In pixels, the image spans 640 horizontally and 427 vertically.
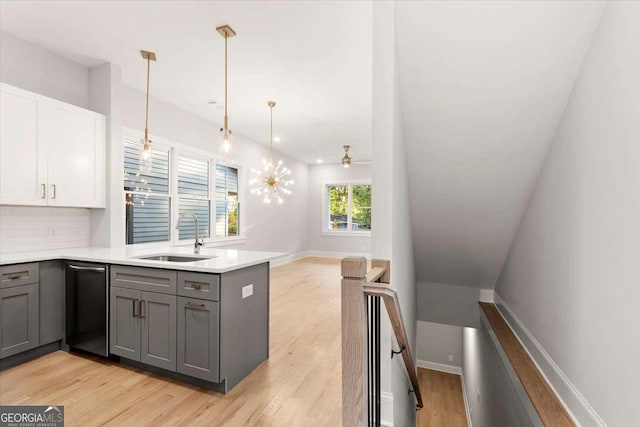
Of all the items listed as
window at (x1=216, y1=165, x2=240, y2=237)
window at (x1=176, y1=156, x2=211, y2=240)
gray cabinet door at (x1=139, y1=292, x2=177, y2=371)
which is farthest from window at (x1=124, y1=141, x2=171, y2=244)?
gray cabinet door at (x1=139, y1=292, x2=177, y2=371)

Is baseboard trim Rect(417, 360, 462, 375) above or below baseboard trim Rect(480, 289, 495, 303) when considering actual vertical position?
below

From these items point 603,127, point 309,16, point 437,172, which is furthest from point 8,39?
point 603,127

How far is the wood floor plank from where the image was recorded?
1896 millimetres

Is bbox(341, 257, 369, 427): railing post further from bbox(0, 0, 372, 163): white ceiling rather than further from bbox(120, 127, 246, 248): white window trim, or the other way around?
bbox(120, 127, 246, 248): white window trim

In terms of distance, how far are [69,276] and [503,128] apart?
404 cm

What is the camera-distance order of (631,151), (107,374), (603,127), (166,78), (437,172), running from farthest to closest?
(166,78)
(437,172)
(107,374)
(603,127)
(631,151)

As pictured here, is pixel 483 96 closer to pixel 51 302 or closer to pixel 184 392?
pixel 184 392

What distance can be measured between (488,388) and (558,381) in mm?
1776

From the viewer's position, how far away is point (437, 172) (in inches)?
111

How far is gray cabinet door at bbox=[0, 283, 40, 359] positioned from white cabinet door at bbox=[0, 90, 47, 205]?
84cm

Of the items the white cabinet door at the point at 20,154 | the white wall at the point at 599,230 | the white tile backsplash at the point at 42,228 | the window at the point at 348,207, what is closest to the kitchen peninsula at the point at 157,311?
the white tile backsplash at the point at 42,228

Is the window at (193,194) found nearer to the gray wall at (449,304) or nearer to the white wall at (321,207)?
the gray wall at (449,304)

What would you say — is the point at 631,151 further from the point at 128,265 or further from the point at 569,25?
the point at 128,265

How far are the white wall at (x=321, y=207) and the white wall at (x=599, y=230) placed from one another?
6.74 m
